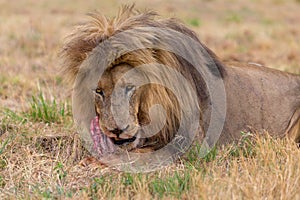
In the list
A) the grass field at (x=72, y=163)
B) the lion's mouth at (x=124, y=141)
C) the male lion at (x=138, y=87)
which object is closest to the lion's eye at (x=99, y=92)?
the male lion at (x=138, y=87)

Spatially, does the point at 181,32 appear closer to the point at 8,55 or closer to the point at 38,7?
the point at 8,55

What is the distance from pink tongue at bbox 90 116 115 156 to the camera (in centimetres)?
423

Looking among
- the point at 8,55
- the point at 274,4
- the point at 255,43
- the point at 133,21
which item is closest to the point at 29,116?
the point at 133,21

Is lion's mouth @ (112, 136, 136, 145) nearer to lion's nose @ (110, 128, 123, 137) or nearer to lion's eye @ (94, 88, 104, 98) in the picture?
lion's nose @ (110, 128, 123, 137)

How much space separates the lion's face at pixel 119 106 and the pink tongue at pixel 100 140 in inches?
4.6

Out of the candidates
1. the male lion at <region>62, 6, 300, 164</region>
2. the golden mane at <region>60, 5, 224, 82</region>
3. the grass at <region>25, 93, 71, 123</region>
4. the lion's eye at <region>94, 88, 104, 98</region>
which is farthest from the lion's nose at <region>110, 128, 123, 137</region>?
the grass at <region>25, 93, 71, 123</region>

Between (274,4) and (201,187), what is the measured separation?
16786mm

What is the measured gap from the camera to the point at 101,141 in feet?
14.0

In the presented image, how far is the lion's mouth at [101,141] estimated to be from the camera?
418cm

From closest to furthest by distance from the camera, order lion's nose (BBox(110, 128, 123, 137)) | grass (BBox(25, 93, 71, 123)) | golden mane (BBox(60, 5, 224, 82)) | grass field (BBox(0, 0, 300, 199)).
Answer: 1. grass field (BBox(0, 0, 300, 199))
2. lion's nose (BBox(110, 128, 123, 137))
3. golden mane (BBox(60, 5, 224, 82))
4. grass (BBox(25, 93, 71, 123))

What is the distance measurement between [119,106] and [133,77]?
0.21 metres

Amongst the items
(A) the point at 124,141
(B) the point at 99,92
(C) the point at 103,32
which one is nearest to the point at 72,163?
(A) the point at 124,141

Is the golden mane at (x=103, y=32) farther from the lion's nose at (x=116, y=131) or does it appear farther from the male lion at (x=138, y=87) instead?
the lion's nose at (x=116, y=131)

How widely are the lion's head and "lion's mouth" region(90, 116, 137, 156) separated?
0.01 metres
